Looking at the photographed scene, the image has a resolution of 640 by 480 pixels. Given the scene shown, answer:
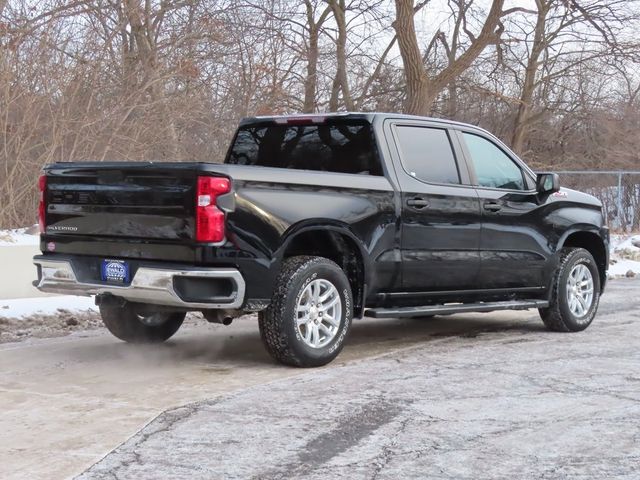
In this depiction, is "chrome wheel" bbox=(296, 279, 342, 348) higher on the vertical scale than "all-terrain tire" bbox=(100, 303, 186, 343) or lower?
higher

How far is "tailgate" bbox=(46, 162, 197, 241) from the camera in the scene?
20.7ft

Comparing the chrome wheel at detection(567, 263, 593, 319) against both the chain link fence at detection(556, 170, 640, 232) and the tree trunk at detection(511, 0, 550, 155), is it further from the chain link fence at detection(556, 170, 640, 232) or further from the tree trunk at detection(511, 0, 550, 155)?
the tree trunk at detection(511, 0, 550, 155)

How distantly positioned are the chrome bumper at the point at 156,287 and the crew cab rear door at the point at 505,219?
8.91 feet

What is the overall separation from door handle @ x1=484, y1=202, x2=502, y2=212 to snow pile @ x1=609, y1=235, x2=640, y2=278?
8.17 m

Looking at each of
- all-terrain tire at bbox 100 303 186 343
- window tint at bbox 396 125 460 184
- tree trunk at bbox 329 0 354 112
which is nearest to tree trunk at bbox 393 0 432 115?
tree trunk at bbox 329 0 354 112

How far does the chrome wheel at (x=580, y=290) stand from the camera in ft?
29.3

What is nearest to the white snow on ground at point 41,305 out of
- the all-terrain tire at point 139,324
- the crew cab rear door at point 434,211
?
the all-terrain tire at point 139,324

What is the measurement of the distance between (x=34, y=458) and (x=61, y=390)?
5.22ft

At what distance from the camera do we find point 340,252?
7.26 metres

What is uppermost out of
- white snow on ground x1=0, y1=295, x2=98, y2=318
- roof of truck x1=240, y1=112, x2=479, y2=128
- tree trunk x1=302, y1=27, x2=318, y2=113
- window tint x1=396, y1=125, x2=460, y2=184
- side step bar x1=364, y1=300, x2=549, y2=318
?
Answer: tree trunk x1=302, y1=27, x2=318, y2=113

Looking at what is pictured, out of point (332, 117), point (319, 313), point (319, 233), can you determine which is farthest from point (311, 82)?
point (319, 313)

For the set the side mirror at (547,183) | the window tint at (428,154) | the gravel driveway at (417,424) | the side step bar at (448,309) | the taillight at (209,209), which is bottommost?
the gravel driveway at (417,424)

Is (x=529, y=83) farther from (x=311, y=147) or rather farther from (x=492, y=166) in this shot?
(x=311, y=147)

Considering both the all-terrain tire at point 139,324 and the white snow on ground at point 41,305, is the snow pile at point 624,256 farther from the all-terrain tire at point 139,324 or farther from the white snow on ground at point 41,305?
the all-terrain tire at point 139,324
